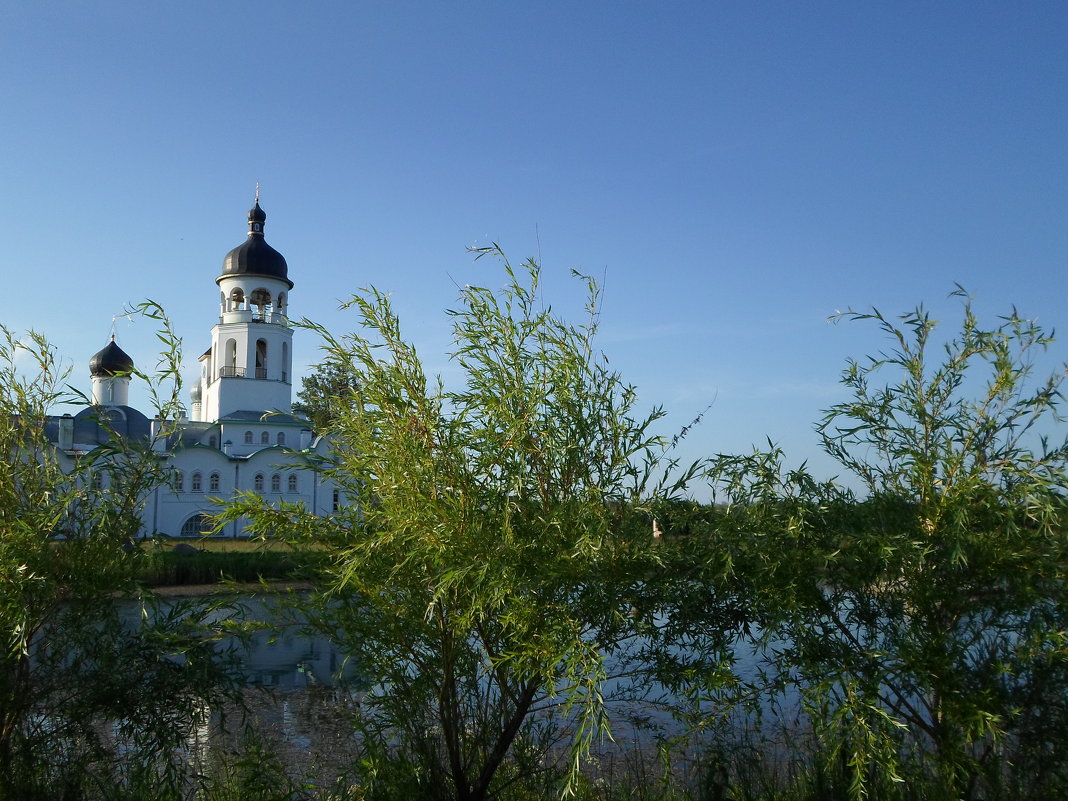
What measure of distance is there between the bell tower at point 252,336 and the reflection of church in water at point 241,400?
44mm

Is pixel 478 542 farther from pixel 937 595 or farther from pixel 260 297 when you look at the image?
pixel 260 297

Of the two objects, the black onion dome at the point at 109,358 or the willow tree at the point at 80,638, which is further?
the black onion dome at the point at 109,358

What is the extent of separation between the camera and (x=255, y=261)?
4034cm

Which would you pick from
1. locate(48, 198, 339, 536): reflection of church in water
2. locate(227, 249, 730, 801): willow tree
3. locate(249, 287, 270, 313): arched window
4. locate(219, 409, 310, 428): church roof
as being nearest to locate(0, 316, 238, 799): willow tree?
locate(227, 249, 730, 801): willow tree

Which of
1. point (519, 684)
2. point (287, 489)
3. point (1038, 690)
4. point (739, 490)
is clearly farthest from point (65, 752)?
point (287, 489)

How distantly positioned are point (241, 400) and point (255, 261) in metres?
6.33

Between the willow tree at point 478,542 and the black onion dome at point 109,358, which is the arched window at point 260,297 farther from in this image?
the willow tree at point 478,542

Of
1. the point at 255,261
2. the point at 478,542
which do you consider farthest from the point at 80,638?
the point at 255,261

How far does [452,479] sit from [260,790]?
81.9 inches

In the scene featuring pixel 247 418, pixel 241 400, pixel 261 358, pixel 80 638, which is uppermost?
pixel 261 358

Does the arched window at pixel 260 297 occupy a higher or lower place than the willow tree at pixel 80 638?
higher

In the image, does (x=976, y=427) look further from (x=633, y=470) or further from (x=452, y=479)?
(x=452, y=479)

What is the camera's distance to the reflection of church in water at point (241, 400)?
1512 inches

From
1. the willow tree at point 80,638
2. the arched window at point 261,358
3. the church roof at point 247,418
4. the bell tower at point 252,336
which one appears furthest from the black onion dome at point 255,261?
the willow tree at point 80,638
